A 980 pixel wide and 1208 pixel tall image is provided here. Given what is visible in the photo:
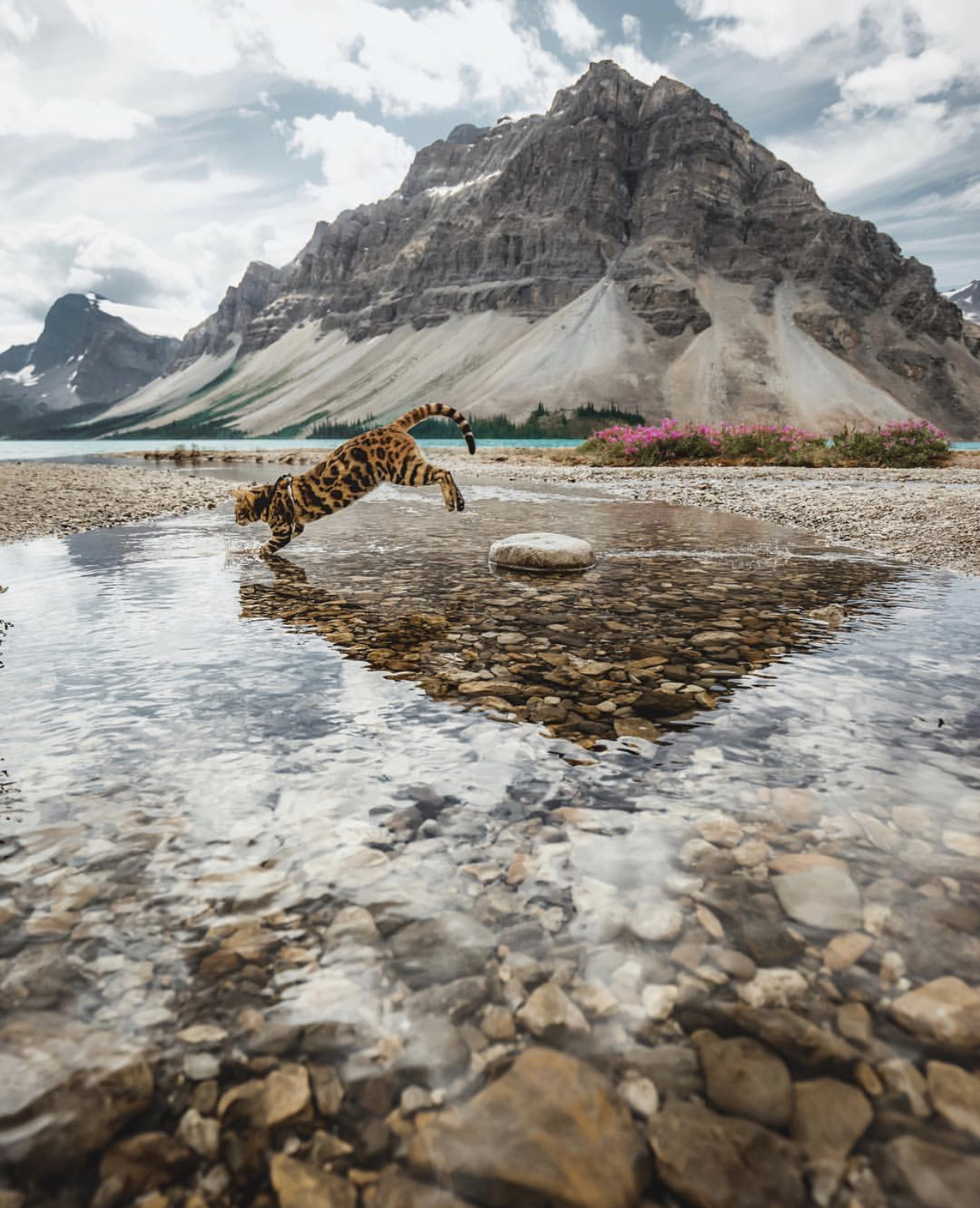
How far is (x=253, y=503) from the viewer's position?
11000 mm

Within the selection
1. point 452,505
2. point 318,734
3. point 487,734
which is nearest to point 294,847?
point 318,734

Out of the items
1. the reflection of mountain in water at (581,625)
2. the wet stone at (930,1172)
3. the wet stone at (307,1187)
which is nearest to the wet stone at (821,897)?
the wet stone at (930,1172)

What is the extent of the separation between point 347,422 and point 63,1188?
680 ft

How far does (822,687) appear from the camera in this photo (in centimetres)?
482

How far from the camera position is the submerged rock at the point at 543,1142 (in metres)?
1.57

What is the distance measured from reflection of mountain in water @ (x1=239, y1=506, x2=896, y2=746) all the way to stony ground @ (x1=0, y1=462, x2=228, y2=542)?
750cm

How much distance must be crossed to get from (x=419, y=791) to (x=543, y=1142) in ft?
6.20

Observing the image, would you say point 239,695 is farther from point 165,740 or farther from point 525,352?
point 525,352

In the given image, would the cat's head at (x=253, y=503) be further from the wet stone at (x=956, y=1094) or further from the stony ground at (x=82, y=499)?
the wet stone at (x=956, y=1094)

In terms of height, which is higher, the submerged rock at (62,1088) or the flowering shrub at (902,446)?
the flowering shrub at (902,446)

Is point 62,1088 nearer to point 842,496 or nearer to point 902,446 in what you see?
point 842,496

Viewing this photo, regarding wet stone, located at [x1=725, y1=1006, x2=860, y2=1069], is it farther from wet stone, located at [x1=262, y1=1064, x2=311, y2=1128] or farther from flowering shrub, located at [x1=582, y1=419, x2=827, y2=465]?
flowering shrub, located at [x1=582, y1=419, x2=827, y2=465]

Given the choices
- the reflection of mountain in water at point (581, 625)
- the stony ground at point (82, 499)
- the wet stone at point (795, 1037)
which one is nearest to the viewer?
the wet stone at point (795, 1037)

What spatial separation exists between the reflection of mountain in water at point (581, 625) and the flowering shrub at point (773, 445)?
82.0ft
